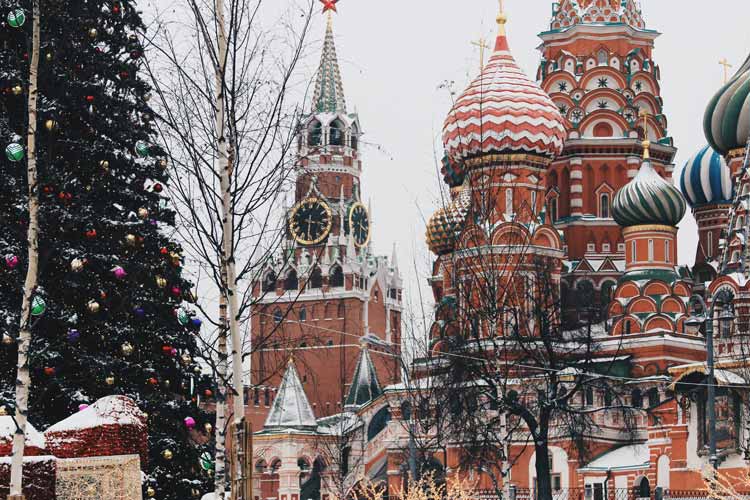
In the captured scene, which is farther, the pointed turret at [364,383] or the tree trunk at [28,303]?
the pointed turret at [364,383]

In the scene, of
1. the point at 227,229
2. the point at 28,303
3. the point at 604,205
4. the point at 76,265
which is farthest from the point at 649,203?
the point at 28,303

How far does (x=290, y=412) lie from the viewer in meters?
63.2

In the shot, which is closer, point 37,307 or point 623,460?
point 37,307

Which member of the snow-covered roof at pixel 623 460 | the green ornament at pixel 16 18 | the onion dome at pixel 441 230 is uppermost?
the onion dome at pixel 441 230

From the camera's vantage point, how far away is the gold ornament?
14.8 metres

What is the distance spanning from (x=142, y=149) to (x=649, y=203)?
31.3 metres

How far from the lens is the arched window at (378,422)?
55.7m

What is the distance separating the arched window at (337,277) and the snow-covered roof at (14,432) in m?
80.5

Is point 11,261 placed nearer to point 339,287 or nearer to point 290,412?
point 290,412

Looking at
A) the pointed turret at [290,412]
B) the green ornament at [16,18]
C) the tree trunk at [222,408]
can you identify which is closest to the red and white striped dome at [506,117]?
the pointed turret at [290,412]

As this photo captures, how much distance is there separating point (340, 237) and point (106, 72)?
259 ft

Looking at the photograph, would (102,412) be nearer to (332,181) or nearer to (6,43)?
(6,43)

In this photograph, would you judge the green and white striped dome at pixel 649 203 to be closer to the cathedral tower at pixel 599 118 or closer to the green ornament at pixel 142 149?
the cathedral tower at pixel 599 118

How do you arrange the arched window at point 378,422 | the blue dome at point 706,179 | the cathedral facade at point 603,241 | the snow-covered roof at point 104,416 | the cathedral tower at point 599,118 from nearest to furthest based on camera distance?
the snow-covered roof at point 104,416, the cathedral facade at point 603,241, the cathedral tower at point 599,118, the blue dome at point 706,179, the arched window at point 378,422
